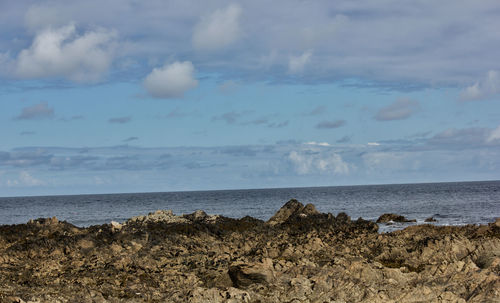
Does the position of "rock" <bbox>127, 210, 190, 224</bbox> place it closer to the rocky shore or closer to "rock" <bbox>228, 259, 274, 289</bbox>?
the rocky shore

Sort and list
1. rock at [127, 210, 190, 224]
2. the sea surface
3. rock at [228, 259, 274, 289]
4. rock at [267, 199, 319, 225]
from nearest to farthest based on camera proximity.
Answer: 1. rock at [228, 259, 274, 289]
2. rock at [127, 210, 190, 224]
3. rock at [267, 199, 319, 225]
4. the sea surface

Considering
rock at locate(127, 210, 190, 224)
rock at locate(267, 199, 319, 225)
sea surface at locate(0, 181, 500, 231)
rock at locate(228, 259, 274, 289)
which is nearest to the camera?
rock at locate(228, 259, 274, 289)

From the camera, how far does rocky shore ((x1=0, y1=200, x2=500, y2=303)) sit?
16859mm

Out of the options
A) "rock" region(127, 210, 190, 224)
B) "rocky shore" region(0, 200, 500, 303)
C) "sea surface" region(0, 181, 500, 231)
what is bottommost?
"sea surface" region(0, 181, 500, 231)

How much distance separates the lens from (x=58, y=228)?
31.0 meters

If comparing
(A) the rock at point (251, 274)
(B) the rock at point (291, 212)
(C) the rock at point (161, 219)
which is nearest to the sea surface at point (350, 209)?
(B) the rock at point (291, 212)

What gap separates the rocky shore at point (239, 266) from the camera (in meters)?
16.9

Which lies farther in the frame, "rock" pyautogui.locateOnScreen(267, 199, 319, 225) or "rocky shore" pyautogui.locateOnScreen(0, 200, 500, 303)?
"rock" pyautogui.locateOnScreen(267, 199, 319, 225)

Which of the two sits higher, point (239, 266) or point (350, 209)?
point (239, 266)

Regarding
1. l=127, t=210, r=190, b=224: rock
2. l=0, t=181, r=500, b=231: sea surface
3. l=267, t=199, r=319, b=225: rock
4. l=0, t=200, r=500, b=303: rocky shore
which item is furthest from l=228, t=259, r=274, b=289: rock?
l=0, t=181, r=500, b=231: sea surface

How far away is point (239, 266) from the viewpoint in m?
18.8

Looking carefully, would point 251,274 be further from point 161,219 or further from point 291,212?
point 291,212

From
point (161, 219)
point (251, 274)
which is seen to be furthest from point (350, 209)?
point (251, 274)

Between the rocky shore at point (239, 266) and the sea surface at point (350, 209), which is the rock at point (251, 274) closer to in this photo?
the rocky shore at point (239, 266)
